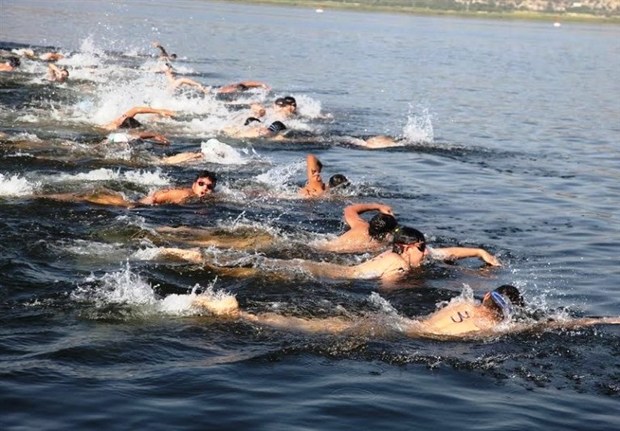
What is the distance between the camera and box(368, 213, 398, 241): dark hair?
40.5ft

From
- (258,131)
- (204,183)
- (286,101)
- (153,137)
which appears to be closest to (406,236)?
(204,183)

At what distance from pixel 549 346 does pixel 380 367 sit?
191 cm

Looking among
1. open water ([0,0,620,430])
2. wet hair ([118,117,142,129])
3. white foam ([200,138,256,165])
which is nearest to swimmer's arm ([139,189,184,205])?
open water ([0,0,620,430])

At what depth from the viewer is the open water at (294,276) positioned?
781 cm

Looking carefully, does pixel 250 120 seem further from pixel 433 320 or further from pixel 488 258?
pixel 433 320

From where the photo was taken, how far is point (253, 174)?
17.7m

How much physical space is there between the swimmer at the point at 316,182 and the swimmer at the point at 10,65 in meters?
17.9

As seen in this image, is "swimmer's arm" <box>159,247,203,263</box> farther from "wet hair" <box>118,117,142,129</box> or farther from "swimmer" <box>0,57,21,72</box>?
"swimmer" <box>0,57,21,72</box>

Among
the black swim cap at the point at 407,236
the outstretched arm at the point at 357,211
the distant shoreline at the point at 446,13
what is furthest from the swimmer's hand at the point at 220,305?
the distant shoreline at the point at 446,13

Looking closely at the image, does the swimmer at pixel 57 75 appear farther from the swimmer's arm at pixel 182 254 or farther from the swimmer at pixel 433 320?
the swimmer at pixel 433 320

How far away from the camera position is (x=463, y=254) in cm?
1219

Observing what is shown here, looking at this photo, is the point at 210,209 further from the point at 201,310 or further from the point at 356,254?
the point at 201,310

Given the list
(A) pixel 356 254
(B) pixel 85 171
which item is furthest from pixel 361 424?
(B) pixel 85 171

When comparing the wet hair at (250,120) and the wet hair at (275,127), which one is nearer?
the wet hair at (275,127)
